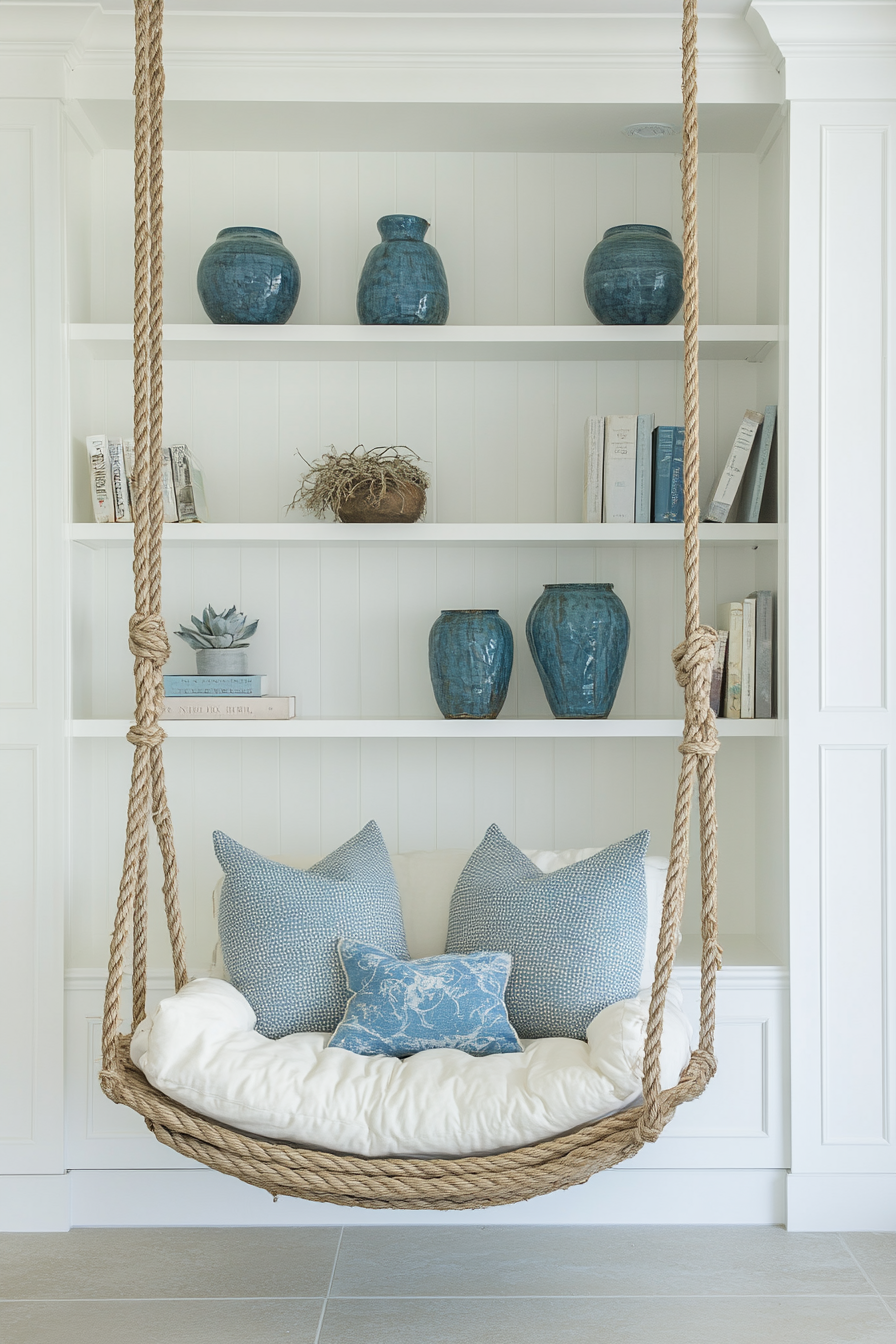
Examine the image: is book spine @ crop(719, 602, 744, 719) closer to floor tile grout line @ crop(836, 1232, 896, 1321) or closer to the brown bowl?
the brown bowl

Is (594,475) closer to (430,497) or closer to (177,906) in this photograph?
(430,497)

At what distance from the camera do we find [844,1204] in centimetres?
236

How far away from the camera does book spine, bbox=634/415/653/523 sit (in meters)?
2.50

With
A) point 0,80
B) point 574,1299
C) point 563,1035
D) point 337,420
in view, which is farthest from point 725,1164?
point 0,80

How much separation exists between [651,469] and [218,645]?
43.0 inches

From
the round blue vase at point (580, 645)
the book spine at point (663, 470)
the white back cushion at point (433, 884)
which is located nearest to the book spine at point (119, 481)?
the white back cushion at point (433, 884)

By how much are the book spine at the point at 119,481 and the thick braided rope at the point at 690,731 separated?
1.36 metres

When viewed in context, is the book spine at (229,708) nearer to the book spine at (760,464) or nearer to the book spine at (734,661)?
the book spine at (734,661)

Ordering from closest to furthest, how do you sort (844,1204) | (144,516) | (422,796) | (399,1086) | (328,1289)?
(399,1086) < (144,516) < (328,1289) < (844,1204) < (422,796)

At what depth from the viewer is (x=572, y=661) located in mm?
2457

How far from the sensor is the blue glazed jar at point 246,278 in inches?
96.7

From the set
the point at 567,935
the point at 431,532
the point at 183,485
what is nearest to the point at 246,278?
the point at 183,485

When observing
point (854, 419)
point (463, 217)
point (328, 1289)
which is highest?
point (463, 217)

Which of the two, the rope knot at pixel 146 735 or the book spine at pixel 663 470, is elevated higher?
the book spine at pixel 663 470
